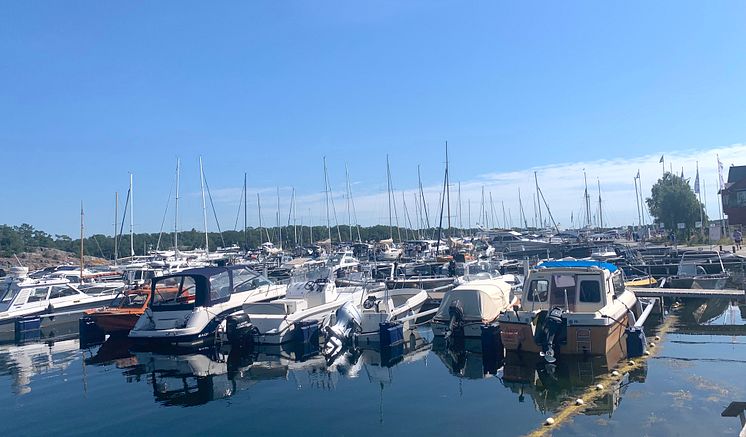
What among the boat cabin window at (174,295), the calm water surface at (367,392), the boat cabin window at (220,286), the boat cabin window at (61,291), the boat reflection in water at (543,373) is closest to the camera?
the calm water surface at (367,392)

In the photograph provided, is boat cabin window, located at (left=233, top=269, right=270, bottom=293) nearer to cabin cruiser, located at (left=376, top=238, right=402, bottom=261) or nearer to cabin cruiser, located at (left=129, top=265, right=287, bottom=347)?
cabin cruiser, located at (left=129, top=265, right=287, bottom=347)

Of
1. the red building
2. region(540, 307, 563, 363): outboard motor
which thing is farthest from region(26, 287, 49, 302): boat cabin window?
the red building

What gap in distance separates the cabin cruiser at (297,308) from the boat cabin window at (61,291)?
39.8 feet

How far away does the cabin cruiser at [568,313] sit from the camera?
49.5 ft

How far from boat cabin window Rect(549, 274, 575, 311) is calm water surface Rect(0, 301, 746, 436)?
76.9 inches

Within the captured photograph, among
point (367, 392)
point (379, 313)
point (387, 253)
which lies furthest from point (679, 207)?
point (367, 392)

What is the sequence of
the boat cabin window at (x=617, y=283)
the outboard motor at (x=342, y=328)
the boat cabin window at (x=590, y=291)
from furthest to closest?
the boat cabin window at (x=617, y=283) < the outboard motor at (x=342, y=328) < the boat cabin window at (x=590, y=291)

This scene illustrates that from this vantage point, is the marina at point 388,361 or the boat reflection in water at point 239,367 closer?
the marina at point 388,361

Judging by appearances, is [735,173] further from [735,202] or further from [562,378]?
[562,378]

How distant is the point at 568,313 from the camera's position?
51.1 ft

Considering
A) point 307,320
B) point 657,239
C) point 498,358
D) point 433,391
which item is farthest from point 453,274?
point 657,239

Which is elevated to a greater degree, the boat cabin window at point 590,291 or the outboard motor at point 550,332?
the boat cabin window at point 590,291

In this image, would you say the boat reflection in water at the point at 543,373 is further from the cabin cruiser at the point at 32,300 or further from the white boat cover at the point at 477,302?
the cabin cruiser at the point at 32,300

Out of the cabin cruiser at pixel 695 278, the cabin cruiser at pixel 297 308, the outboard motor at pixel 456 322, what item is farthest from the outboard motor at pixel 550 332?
the cabin cruiser at pixel 695 278
